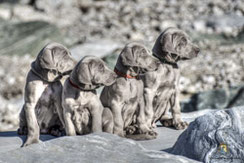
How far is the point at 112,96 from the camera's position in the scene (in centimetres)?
895

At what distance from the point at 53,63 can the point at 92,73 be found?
2.20ft

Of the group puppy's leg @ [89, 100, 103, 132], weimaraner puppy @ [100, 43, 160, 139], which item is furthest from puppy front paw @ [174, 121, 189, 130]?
puppy's leg @ [89, 100, 103, 132]

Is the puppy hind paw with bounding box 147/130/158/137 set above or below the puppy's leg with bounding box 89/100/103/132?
below

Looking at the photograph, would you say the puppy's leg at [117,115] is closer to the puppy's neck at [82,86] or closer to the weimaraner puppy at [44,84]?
the puppy's neck at [82,86]

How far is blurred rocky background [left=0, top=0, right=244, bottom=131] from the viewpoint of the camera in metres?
17.9

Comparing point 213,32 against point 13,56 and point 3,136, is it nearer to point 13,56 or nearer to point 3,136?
point 13,56

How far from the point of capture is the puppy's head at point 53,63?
8758 millimetres

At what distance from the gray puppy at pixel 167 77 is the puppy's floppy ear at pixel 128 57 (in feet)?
1.97

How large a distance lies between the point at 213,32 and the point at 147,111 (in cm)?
1351

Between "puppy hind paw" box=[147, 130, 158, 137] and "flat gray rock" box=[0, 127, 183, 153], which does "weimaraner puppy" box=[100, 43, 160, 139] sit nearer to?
"puppy hind paw" box=[147, 130, 158, 137]

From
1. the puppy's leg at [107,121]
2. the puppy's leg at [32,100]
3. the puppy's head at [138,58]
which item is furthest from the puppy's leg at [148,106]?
the puppy's leg at [32,100]

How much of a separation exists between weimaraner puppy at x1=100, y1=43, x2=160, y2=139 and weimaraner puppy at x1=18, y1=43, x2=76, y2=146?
0.71m

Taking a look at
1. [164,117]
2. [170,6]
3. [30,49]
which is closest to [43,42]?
[30,49]

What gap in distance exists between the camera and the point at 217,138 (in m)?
7.22
